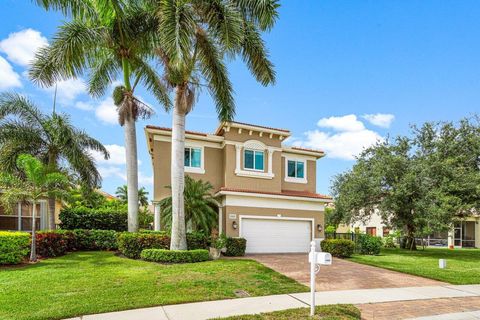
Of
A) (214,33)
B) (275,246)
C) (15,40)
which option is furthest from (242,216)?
(15,40)

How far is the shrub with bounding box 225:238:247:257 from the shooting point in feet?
52.3

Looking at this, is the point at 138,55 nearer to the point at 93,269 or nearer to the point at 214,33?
the point at 214,33

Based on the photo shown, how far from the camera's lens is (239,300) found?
25.9ft

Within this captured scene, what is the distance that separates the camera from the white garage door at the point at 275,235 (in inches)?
701

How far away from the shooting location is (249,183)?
18922 mm

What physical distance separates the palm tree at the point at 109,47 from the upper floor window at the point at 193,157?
2.98 metres

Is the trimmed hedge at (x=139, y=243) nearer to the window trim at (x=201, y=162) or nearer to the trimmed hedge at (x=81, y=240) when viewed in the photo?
the trimmed hedge at (x=81, y=240)

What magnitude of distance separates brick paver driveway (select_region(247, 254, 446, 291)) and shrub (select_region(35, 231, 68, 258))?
9.17 metres

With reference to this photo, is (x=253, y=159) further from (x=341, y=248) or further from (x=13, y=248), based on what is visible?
(x=13, y=248)

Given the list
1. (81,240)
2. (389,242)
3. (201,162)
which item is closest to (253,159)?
(201,162)

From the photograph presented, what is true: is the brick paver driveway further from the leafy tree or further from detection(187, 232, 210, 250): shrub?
the leafy tree

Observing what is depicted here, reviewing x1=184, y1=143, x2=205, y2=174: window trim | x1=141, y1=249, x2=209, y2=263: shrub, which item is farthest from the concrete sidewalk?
x1=184, y1=143, x2=205, y2=174: window trim

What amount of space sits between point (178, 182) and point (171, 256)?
2899 millimetres

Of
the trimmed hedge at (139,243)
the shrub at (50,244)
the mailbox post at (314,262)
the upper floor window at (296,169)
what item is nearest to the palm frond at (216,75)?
the trimmed hedge at (139,243)
